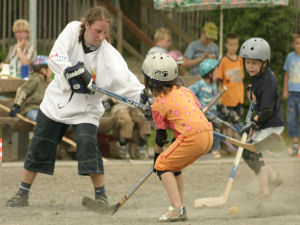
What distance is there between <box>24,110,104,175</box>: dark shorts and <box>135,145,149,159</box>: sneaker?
340cm

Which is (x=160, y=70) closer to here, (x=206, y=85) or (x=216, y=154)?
(x=206, y=85)

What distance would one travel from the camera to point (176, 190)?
19.1 ft

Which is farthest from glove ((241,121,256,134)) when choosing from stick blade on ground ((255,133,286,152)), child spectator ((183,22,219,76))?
child spectator ((183,22,219,76))

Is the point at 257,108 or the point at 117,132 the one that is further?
the point at 117,132

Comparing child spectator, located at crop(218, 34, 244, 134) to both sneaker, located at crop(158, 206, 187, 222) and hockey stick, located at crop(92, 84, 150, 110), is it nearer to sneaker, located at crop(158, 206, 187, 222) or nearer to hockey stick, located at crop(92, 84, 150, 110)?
hockey stick, located at crop(92, 84, 150, 110)

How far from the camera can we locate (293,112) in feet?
35.4

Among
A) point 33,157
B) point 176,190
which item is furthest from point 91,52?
point 176,190

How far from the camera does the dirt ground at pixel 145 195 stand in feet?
19.8

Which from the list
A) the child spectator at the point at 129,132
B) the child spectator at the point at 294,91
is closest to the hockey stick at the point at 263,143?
the child spectator at the point at 129,132

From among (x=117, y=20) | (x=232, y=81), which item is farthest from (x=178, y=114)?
(x=117, y=20)

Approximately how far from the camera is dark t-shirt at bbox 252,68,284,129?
6793 millimetres

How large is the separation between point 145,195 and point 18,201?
1.33 metres

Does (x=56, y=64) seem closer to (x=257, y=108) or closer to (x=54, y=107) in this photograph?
(x=54, y=107)

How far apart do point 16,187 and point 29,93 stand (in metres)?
2.01
